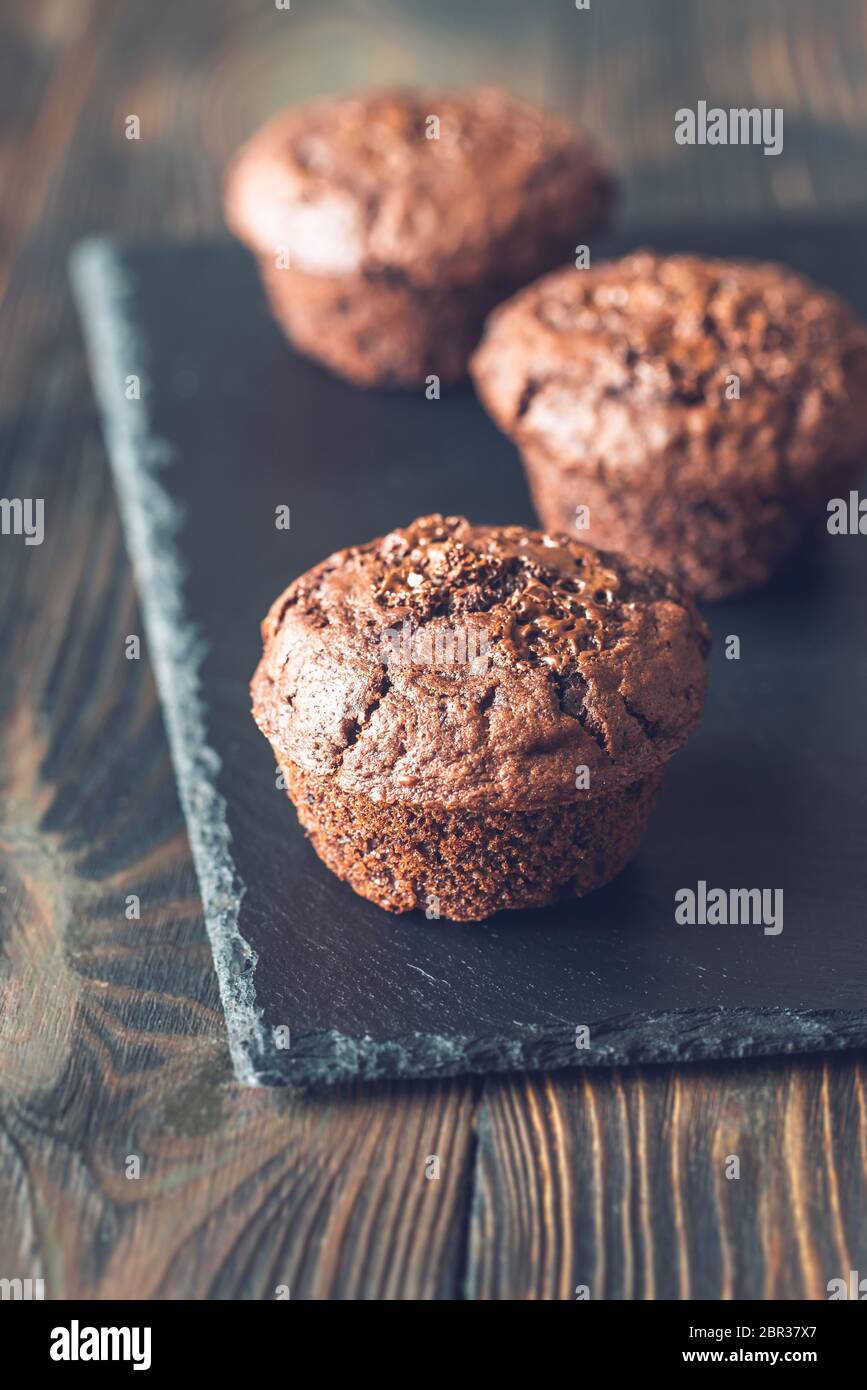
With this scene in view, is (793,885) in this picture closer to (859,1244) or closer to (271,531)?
(859,1244)

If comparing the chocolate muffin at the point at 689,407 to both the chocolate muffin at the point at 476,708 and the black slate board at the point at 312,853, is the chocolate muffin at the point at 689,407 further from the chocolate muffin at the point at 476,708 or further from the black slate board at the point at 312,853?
the chocolate muffin at the point at 476,708

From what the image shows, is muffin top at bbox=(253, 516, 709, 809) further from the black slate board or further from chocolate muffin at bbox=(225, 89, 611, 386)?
chocolate muffin at bbox=(225, 89, 611, 386)

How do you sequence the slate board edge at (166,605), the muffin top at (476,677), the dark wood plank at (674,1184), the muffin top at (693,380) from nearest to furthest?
the dark wood plank at (674,1184) < the muffin top at (476,677) < the slate board edge at (166,605) < the muffin top at (693,380)

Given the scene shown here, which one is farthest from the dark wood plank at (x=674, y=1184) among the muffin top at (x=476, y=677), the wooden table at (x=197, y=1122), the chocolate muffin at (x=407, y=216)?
the chocolate muffin at (x=407, y=216)

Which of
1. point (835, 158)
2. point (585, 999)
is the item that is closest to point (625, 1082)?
point (585, 999)

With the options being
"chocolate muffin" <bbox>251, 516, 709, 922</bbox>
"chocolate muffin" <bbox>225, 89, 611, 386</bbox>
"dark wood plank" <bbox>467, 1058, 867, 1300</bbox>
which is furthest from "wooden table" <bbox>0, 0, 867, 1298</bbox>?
"chocolate muffin" <bbox>225, 89, 611, 386</bbox>

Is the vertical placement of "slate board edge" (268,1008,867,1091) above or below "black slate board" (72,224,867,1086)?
below

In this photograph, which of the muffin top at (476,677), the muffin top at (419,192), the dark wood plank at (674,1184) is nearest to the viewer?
the dark wood plank at (674,1184)
